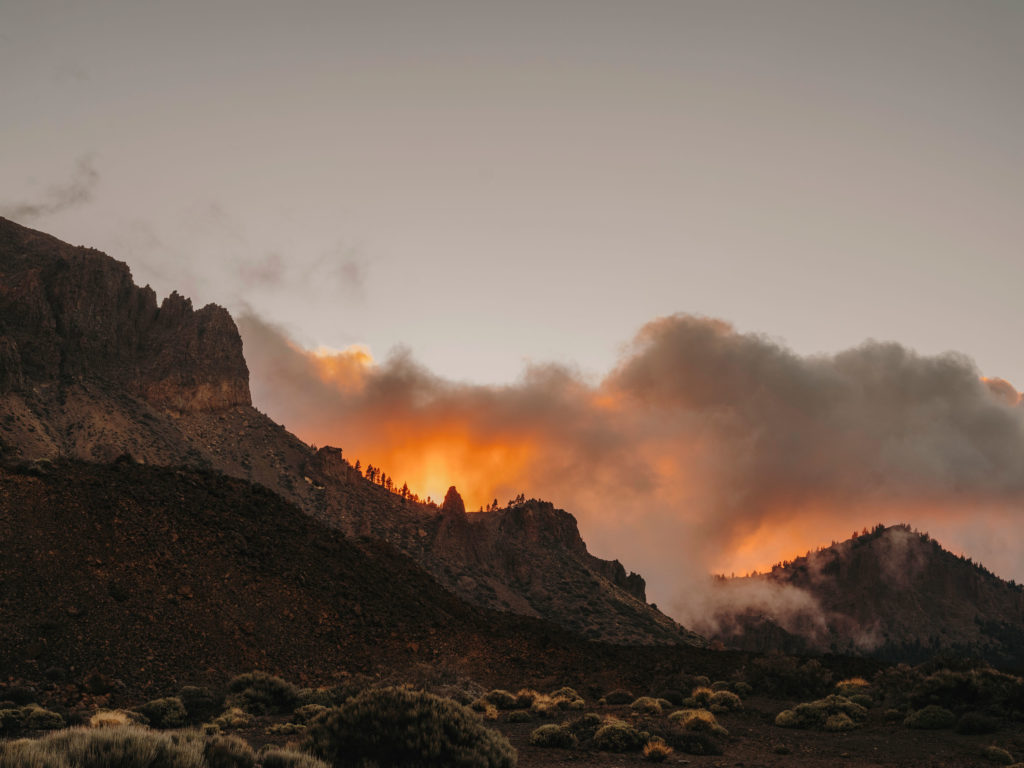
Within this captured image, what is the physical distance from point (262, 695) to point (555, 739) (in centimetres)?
1415

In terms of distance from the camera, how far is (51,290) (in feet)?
348

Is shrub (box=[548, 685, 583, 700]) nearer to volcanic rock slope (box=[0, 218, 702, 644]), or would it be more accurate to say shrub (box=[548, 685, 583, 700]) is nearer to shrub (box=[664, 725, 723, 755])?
shrub (box=[664, 725, 723, 755])

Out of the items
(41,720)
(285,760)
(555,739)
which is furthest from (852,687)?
(41,720)

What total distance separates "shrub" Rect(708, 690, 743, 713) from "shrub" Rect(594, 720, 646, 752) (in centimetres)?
1012

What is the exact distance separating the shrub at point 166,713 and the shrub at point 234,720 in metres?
1.27

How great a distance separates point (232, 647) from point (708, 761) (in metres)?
26.6

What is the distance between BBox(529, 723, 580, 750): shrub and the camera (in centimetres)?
2134

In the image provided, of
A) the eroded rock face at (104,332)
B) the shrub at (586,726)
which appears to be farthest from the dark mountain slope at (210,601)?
the eroded rock face at (104,332)

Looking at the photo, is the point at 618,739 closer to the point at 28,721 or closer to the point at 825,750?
the point at 825,750

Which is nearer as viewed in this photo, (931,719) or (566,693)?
(931,719)

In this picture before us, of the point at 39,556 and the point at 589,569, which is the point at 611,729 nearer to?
A: the point at 39,556

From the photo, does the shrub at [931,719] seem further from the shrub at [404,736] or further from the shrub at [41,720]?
the shrub at [41,720]

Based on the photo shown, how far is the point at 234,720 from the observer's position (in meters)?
24.9

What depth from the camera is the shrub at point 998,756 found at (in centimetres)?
1875
